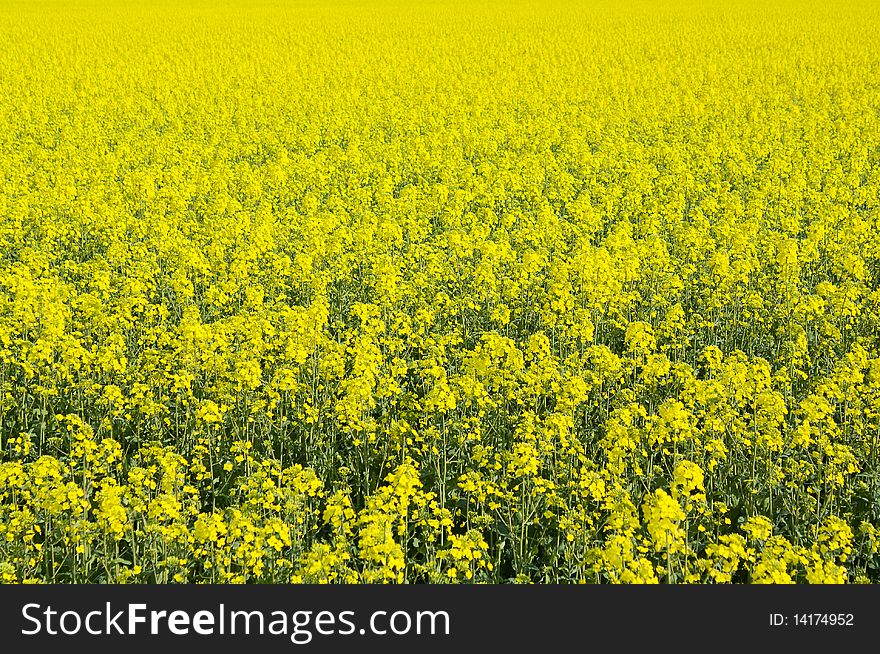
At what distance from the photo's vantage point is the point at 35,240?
12062 millimetres

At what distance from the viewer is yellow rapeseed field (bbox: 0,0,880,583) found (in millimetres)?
5801

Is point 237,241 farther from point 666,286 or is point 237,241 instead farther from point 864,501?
point 864,501

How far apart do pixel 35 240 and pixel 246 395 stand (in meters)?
6.17

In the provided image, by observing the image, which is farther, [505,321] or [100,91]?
[100,91]

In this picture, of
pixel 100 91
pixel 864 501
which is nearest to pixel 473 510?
pixel 864 501

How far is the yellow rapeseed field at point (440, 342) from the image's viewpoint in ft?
19.0

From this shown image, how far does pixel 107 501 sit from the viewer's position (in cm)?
544

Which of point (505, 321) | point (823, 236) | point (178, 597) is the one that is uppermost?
point (823, 236)

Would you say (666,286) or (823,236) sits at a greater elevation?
(823,236)

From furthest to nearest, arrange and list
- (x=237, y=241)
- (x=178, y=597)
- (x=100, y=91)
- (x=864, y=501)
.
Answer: (x=100, y=91)
(x=237, y=241)
(x=864, y=501)
(x=178, y=597)

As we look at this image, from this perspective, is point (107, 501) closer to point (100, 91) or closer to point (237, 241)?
point (237, 241)

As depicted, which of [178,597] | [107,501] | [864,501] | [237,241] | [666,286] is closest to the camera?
[178,597]

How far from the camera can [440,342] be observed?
8383 mm

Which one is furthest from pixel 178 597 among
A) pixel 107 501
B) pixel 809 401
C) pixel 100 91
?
pixel 100 91
